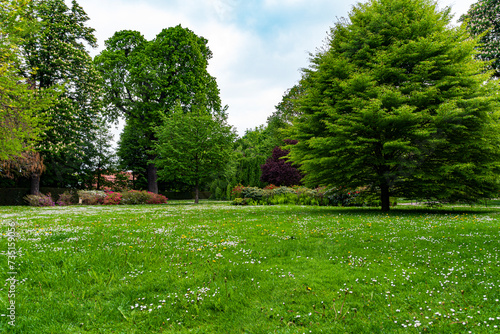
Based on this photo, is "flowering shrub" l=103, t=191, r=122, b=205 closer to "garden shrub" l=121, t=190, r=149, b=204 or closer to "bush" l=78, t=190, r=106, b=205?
"garden shrub" l=121, t=190, r=149, b=204

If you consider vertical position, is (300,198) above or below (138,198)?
above

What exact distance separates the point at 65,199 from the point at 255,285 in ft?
87.7

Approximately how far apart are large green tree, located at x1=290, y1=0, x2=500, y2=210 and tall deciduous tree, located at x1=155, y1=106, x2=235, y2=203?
1328 cm

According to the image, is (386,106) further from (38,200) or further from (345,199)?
(38,200)

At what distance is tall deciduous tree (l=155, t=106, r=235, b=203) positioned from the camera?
25.2 metres

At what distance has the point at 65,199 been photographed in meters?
24.4

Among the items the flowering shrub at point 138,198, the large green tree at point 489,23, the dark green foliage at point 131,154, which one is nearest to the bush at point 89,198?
the flowering shrub at point 138,198

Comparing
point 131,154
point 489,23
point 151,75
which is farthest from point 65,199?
point 489,23

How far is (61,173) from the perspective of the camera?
Result: 2638cm

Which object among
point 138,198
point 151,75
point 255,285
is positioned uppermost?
point 151,75

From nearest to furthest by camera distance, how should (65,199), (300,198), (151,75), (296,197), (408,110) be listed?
(408,110), (300,198), (296,197), (65,199), (151,75)

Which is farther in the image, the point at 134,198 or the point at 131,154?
the point at 131,154

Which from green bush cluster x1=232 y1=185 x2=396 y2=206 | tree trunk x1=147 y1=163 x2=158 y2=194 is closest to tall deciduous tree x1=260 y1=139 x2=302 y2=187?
green bush cluster x1=232 y1=185 x2=396 y2=206

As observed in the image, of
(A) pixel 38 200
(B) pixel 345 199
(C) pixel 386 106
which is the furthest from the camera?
(A) pixel 38 200
